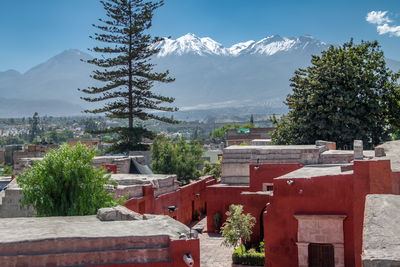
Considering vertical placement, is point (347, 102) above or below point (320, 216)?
above

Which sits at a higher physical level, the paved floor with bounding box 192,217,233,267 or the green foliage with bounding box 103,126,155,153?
the green foliage with bounding box 103,126,155,153

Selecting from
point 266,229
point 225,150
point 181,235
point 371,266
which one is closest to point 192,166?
point 225,150

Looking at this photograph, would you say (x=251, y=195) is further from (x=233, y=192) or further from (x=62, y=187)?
(x=62, y=187)

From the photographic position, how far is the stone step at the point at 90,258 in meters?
8.09

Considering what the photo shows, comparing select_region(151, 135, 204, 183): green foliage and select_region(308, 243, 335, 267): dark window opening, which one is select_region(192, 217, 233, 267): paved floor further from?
select_region(151, 135, 204, 183): green foliage

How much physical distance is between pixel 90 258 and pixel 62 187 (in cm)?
634

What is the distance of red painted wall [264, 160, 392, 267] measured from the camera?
12.5 metres

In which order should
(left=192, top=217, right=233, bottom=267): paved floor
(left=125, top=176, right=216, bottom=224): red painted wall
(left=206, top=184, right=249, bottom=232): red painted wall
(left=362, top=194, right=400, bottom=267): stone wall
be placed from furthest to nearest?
(left=206, top=184, right=249, bottom=232): red painted wall < (left=125, top=176, right=216, bottom=224): red painted wall < (left=192, top=217, right=233, bottom=267): paved floor < (left=362, top=194, right=400, bottom=267): stone wall

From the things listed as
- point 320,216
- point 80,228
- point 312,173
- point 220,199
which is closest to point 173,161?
point 220,199

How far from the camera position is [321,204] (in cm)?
1408

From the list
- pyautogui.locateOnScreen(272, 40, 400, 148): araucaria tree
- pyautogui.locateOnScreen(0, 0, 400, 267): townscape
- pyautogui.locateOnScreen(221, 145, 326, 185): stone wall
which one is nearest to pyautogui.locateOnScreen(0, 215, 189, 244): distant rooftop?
pyautogui.locateOnScreen(0, 0, 400, 267): townscape

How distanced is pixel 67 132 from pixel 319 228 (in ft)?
546

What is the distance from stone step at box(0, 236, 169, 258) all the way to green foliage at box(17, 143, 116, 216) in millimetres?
5609

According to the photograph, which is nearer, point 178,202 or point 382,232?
point 382,232
